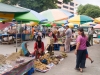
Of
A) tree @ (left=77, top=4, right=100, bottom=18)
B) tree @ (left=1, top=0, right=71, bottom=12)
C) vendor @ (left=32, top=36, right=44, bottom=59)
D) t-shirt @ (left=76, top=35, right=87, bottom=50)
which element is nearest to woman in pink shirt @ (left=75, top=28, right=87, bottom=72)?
t-shirt @ (left=76, top=35, right=87, bottom=50)

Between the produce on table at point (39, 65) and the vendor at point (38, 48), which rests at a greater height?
the vendor at point (38, 48)

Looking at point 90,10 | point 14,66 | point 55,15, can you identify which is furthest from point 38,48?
point 90,10

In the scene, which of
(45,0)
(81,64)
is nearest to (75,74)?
(81,64)

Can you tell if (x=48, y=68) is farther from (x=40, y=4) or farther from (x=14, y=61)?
(x=40, y=4)

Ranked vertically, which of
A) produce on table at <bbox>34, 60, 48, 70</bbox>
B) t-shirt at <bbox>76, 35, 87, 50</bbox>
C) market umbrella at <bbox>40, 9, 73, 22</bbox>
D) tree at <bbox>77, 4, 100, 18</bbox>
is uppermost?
tree at <bbox>77, 4, 100, 18</bbox>

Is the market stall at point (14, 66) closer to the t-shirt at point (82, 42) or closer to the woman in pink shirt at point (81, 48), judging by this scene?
Answer: the woman in pink shirt at point (81, 48)

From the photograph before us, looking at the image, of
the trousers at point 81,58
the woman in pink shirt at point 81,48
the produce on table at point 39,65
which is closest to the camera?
the woman in pink shirt at point 81,48

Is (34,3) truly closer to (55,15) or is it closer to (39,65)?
(55,15)

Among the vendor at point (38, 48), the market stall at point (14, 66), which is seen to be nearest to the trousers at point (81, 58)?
the market stall at point (14, 66)

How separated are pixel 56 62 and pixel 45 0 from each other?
1049 inches

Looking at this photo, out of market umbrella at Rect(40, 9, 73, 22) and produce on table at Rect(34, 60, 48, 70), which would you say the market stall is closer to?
produce on table at Rect(34, 60, 48, 70)

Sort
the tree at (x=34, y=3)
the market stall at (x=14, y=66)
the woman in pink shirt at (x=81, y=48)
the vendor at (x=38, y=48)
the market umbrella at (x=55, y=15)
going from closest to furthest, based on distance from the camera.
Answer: the market stall at (x=14, y=66) → the woman in pink shirt at (x=81, y=48) → the vendor at (x=38, y=48) → the market umbrella at (x=55, y=15) → the tree at (x=34, y=3)

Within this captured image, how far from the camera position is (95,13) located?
2026 inches

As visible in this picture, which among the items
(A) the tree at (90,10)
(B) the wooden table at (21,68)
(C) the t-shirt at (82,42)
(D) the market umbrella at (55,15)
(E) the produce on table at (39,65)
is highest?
(A) the tree at (90,10)
